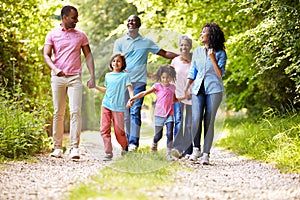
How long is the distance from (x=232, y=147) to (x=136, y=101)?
368cm

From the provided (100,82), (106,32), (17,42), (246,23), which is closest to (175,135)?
(100,82)

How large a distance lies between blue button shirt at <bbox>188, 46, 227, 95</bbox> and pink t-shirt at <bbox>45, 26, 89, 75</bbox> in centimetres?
161

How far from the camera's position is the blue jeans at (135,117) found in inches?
279

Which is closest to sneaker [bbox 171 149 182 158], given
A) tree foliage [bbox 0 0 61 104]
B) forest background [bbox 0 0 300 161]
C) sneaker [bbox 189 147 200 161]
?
sneaker [bbox 189 147 200 161]

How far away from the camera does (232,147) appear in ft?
33.9

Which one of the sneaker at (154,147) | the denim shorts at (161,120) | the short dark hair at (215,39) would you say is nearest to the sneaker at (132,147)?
the sneaker at (154,147)

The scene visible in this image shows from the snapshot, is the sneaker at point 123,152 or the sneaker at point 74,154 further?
the sneaker at point 74,154

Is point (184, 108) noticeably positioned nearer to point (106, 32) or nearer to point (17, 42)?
point (17, 42)

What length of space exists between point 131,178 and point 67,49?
2758 millimetres

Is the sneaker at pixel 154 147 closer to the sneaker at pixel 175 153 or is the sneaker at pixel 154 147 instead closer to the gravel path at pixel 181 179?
the sneaker at pixel 175 153

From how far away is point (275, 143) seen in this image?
27.2 ft

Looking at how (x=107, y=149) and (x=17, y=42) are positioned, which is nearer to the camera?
(x=107, y=149)

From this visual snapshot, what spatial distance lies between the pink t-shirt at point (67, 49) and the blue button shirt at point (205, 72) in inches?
63.2

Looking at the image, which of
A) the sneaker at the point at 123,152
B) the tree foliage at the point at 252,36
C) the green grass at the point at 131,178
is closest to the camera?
the green grass at the point at 131,178
